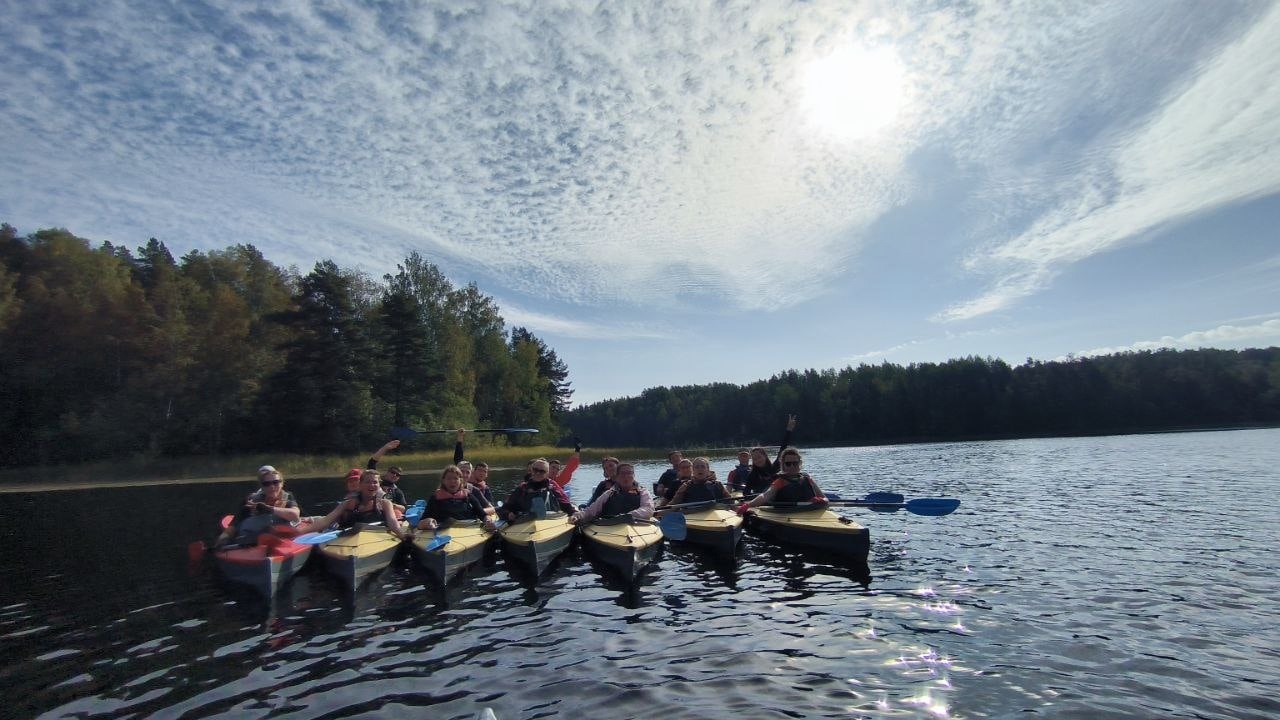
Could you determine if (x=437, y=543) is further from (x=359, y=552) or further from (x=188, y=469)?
(x=188, y=469)

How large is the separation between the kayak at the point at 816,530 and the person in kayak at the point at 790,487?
250 millimetres

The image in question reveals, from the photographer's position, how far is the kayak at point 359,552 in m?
9.52

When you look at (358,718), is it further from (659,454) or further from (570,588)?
(659,454)

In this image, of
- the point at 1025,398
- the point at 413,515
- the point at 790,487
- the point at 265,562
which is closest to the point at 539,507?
the point at 413,515

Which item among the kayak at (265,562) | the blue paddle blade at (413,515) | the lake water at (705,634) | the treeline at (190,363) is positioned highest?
the treeline at (190,363)

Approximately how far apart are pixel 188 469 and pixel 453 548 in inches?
1463

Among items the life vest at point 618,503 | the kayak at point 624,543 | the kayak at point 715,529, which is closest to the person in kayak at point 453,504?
the kayak at point 624,543

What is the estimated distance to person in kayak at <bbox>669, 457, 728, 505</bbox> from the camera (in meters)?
13.6

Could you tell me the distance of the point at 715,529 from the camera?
11.5 meters

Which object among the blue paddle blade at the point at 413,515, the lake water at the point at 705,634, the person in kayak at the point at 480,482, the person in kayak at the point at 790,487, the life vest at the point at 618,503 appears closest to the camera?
the lake water at the point at 705,634

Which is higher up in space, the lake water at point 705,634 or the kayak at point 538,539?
the kayak at point 538,539

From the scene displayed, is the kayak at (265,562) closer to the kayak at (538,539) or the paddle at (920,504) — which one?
the kayak at (538,539)

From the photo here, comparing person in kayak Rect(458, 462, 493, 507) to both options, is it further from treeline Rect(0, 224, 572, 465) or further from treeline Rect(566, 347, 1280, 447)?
treeline Rect(566, 347, 1280, 447)

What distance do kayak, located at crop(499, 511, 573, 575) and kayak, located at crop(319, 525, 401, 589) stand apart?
2.03 metres
